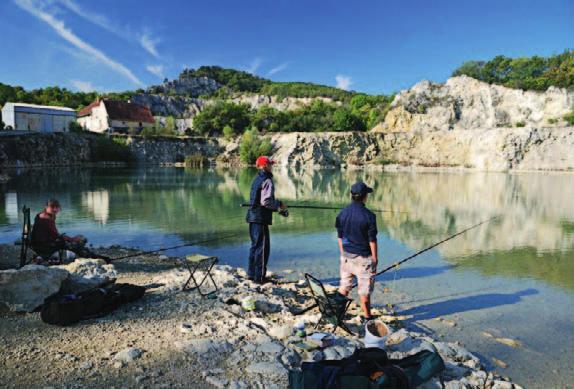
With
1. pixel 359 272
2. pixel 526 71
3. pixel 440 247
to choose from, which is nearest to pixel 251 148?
pixel 526 71

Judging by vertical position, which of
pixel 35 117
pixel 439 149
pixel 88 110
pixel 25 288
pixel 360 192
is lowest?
pixel 25 288

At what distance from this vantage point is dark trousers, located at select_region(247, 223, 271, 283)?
7.12 metres

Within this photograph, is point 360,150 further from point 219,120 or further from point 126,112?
point 126,112

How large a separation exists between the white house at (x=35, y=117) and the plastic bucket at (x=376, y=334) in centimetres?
6625

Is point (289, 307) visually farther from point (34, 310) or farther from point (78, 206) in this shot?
point (78, 206)

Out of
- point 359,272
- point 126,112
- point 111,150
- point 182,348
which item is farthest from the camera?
point 126,112

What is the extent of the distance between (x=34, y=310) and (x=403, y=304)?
5647 mm

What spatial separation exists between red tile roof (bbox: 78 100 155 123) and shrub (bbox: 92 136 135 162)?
1256 centimetres

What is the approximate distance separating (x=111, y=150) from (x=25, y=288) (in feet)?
199

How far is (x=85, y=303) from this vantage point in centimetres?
501

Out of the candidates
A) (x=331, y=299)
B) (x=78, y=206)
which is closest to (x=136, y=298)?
(x=331, y=299)

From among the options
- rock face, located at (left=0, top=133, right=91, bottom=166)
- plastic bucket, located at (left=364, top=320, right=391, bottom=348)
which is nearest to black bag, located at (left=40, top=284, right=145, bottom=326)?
plastic bucket, located at (left=364, top=320, right=391, bottom=348)

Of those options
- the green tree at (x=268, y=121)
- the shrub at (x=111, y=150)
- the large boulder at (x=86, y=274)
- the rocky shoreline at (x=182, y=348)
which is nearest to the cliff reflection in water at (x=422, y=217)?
the large boulder at (x=86, y=274)

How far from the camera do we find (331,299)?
5223mm
